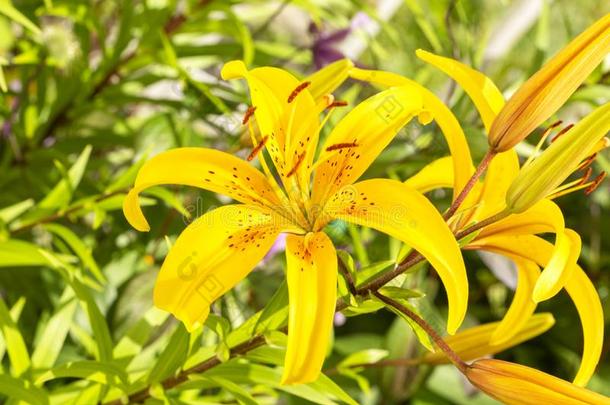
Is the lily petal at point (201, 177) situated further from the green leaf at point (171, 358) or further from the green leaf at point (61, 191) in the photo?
the green leaf at point (61, 191)

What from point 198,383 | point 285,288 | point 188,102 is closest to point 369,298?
point 285,288

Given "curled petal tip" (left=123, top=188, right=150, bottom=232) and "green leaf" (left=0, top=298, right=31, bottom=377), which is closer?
"curled petal tip" (left=123, top=188, right=150, bottom=232)

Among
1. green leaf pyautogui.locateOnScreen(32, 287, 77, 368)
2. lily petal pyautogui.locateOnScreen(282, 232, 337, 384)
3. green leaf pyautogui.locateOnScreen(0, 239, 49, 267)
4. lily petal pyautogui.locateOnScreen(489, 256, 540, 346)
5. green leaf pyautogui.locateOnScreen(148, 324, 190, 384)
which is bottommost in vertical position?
green leaf pyautogui.locateOnScreen(32, 287, 77, 368)

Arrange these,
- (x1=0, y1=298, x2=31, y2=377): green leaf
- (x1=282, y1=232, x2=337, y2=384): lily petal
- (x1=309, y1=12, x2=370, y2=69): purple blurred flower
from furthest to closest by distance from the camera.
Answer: (x1=309, y1=12, x2=370, y2=69): purple blurred flower
(x1=0, y1=298, x2=31, y2=377): green leaf
(x1=282, y1=232, x2=337, y2=384): lily petal

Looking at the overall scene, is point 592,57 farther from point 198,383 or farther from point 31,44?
point 31,44

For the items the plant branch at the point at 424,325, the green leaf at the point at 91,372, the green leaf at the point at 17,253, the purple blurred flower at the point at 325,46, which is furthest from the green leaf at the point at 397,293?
the purple blurred flower at the point at 325,46

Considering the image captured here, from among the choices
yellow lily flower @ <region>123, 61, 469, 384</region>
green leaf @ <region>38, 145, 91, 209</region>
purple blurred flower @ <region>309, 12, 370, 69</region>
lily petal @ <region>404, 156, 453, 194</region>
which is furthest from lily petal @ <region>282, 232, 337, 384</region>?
purple blurred flower @ <region>309, 12, 370, 69</region>

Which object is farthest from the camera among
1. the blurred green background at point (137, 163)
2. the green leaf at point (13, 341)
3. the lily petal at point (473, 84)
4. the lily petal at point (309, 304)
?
the blurred green background at point (137, 163)
